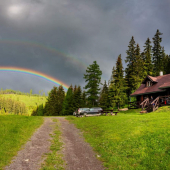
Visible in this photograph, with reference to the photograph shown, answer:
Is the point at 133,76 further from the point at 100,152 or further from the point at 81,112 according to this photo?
the point at 100,152

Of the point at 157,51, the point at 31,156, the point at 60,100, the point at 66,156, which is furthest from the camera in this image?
the point at 60,100

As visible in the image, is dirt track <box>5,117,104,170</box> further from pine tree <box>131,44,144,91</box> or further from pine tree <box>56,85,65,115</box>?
pine tree <box>56,85,65,115</box>

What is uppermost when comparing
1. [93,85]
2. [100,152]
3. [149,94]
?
[93,85]

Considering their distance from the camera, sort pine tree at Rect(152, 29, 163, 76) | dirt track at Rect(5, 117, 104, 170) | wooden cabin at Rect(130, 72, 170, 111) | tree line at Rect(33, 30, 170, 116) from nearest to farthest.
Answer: dirt track at Rect(5, 117, 104, 170) < wooden cabin at Rect(130, 72, 170, 111) < tree line at Rect(33, 30, 170, 116) < pine tree at Rect(152, 29, 163, 76)

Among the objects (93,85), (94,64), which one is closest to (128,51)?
(94,64)

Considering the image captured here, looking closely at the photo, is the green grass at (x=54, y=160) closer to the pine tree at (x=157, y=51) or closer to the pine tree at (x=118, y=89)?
the pine tree at (x=118, y=89)

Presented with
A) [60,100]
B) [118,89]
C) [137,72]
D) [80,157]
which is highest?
[137,72]

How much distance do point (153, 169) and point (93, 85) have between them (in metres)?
39.9

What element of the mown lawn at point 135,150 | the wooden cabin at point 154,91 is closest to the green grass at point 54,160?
the mown lawn at point 135,150

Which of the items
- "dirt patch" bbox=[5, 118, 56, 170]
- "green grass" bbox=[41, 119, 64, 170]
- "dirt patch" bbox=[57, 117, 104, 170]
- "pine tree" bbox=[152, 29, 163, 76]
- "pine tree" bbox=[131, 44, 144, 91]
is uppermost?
"pine tree" bbox=[152, 29, 163, 76]

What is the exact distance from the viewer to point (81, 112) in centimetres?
3138

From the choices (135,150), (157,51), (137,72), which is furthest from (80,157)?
(157,51)

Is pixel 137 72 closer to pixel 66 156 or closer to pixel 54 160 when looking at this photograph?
pixel 66 156

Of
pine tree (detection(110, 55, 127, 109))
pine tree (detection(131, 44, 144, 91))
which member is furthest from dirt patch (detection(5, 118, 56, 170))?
pine tree (detection(131, 44, 144, 91))
